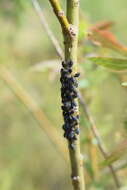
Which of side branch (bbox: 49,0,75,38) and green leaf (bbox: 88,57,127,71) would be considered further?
green leaf (bbox: 88,57,127,71)

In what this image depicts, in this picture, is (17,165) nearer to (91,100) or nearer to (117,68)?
(91,100)

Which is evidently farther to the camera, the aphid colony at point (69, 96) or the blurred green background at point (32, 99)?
the blurred green background at point (32, 99)

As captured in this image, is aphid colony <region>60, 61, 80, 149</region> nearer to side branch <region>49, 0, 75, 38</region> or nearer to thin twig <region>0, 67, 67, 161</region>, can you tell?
side branch <region>49, 0, 75, 38</region>

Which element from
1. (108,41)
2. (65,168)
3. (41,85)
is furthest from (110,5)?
(108,41)

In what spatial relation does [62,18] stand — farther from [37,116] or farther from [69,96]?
[37,116]

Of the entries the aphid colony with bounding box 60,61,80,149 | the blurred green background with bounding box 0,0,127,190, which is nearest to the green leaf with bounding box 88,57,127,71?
the aphid colony with bounding box 60,61,80,149

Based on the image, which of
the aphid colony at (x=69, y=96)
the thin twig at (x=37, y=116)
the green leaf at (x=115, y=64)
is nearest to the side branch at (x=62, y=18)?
the aphid colony at (x=69, y=96)

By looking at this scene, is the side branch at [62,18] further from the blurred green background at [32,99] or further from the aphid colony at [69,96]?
the blurred green background at [32,99]

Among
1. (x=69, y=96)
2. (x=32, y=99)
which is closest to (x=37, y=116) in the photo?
(x=32, y=99)
